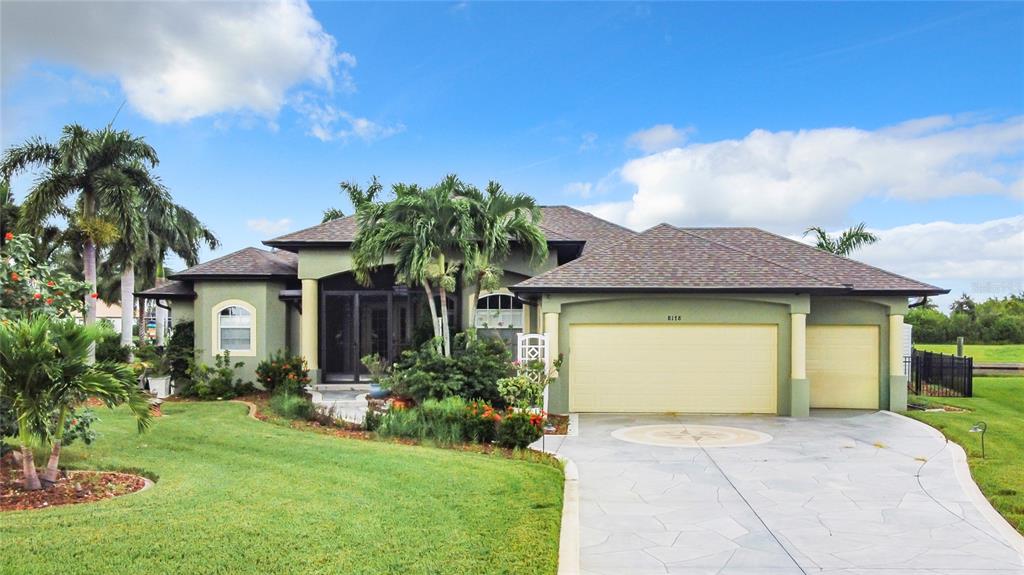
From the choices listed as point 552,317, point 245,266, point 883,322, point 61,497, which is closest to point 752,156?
point 883,322

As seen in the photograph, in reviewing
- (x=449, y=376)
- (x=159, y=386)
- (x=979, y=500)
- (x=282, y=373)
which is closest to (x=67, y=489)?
(x=449, y=376)

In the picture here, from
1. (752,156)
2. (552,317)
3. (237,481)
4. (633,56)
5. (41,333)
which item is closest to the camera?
(41,333)

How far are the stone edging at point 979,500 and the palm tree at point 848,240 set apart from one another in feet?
58.8

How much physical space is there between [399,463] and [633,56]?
1353cm

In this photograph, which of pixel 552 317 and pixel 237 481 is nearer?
pixel 237 481

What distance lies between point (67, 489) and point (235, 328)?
12126mm

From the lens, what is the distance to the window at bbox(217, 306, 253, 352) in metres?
18.8

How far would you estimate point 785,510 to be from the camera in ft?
23.8

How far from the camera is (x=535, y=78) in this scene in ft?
64.1

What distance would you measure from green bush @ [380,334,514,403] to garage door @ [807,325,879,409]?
7.71 metres

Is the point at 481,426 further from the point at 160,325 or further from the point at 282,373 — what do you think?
the point at 160,325

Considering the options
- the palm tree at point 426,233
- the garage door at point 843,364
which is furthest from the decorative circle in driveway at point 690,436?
the palm tree at point 426,233

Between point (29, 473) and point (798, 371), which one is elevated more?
point (798, 371)

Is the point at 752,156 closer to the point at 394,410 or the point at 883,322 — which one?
the point at 883,322
